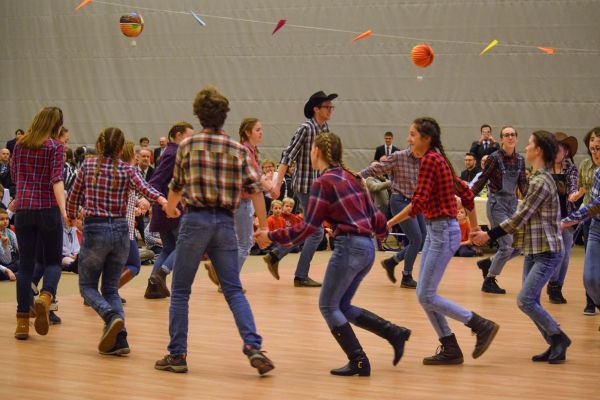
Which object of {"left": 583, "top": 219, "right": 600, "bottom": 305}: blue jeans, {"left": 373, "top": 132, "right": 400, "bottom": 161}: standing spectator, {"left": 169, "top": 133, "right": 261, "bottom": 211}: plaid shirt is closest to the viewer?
{"left": 169, "top": 133, "right": 261, "bottom": 211}: plaid shirt

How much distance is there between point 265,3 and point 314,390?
45.8 feet

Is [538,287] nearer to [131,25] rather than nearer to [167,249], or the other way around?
[167,249]

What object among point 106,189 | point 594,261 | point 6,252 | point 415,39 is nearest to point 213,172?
point 106,189

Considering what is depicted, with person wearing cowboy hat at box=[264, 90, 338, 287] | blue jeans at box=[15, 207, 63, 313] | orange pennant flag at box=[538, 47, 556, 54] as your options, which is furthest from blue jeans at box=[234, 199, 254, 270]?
orange pennant flag at box=[538, 47, 556, 54]

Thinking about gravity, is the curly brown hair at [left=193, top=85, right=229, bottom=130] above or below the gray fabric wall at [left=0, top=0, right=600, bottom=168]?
below

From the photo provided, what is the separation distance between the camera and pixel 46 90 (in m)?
20.4

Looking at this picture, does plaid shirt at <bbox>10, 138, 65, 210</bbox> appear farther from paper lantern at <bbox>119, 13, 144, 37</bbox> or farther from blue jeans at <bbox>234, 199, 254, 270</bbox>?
paper lantern at <bbox>119, 13, 144, 37</bbox>

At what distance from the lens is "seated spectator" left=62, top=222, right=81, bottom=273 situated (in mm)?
10508

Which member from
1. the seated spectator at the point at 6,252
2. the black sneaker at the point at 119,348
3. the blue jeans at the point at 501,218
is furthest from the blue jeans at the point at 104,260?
the blue jeans at the point at 501,218

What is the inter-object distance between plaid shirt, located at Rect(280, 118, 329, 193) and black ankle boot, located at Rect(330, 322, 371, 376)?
12.6 ft

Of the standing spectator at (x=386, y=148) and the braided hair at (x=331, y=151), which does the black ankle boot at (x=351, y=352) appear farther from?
the standing spectator at (x=386, y=148)

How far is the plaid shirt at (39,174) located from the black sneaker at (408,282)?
13.6 ft

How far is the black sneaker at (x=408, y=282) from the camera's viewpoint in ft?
31.7

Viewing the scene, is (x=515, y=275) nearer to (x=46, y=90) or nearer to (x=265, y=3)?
(x=265, y=3)
